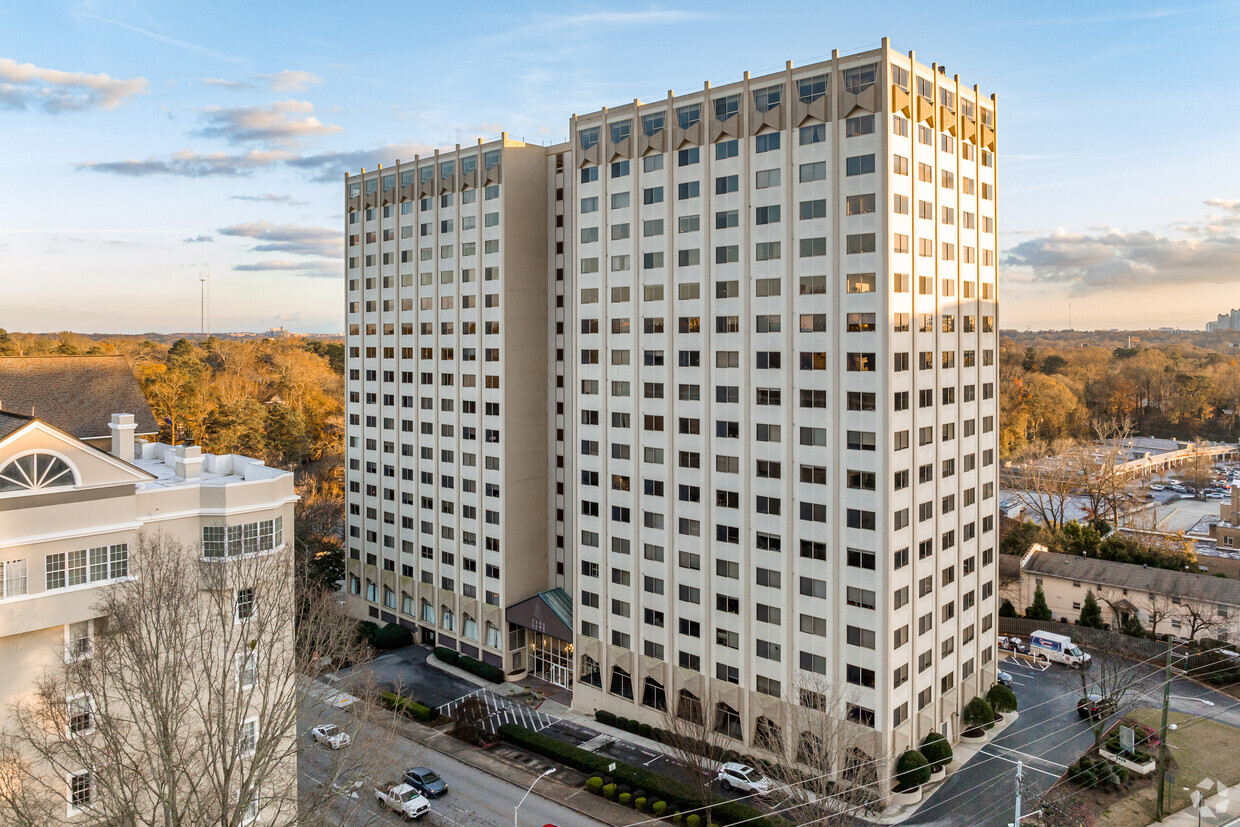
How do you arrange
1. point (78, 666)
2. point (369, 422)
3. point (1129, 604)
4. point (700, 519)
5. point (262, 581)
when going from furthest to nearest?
point (369, 422) → point (1129, 604) → point (700, 519) → point (262, 581) → point (78, 666)

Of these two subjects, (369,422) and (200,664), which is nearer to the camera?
(200,664)

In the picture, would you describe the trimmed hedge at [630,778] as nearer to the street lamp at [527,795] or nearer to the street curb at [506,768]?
the street curb at [506,768]

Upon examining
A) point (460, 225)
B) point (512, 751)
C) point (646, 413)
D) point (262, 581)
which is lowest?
point (512, 751)

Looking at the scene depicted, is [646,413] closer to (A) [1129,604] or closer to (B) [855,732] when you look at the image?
(B) [855,732]

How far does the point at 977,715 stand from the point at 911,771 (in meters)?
9.40

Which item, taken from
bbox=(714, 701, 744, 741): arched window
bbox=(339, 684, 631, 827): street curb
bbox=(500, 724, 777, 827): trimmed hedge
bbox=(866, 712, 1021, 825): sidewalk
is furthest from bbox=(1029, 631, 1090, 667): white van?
bbox=(339, 684, 631, 827): street curb

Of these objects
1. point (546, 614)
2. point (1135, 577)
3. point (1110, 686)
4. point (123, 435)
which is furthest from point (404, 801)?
point (1135, 577)

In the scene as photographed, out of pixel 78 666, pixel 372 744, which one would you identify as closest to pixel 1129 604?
pixel 372 744

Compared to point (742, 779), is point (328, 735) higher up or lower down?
higher up

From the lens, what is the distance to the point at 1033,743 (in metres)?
45.6

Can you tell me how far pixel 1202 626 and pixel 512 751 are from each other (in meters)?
49.2

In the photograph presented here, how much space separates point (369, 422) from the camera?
67.9 m

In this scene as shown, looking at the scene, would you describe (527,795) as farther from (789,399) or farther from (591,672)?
(789,399)

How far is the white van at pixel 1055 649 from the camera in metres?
56.8
